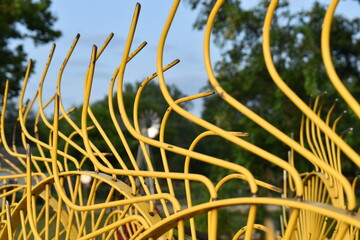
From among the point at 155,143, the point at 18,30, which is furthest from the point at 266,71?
the point at 155,143

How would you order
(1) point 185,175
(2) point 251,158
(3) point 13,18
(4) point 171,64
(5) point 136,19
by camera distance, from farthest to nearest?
(3) point 13,18
(2) point 251,158
(4) point 171,64
(5) point 136,19
(1) point 185,175

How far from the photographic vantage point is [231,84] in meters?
9.02

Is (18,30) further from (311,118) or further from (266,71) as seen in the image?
(311,118)

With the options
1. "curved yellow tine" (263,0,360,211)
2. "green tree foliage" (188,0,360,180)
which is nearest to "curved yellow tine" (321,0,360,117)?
"curved yellow tine" (263,0,360,211)

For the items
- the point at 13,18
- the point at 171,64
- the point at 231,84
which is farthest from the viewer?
the point at 13,18

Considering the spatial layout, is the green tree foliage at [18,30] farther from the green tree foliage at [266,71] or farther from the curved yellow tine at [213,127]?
the curved yellow tine at [213,127]

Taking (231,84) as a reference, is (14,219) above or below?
below

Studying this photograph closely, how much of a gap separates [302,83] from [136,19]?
7.64 metres

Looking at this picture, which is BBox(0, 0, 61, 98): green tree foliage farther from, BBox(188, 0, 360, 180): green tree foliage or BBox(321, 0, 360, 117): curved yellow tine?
BBox(321, 0, 360, 117): curved yellow tine

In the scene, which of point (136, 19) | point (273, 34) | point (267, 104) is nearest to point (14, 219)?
point (136, 19)

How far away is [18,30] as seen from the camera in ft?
37.3

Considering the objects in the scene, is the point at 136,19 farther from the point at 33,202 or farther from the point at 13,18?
the point at 13,18

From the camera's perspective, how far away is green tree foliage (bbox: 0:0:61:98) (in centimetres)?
1040

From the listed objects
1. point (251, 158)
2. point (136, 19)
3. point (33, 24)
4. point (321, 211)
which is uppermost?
point (33, 24)
